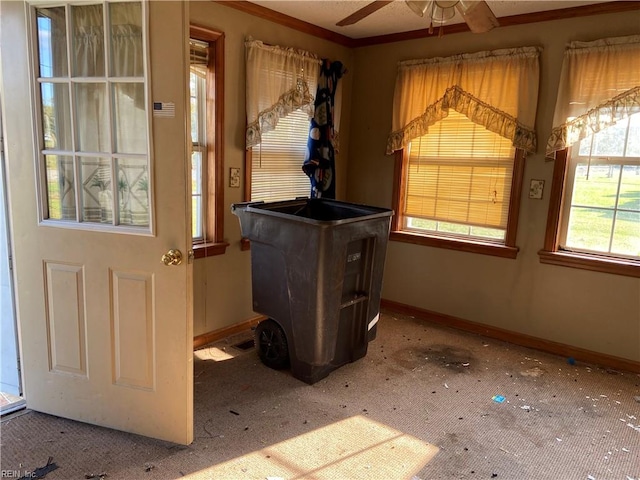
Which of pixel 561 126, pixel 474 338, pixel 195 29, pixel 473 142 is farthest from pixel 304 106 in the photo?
pixel 474 338

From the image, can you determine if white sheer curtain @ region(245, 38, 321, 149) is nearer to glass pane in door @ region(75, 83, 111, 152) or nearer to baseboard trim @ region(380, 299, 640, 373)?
glass pane in door @ region(75, 83, 111, 152)

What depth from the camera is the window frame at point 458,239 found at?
334cm

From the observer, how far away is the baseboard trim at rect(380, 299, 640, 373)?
10.2 feet

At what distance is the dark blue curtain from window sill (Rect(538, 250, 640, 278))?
175cm

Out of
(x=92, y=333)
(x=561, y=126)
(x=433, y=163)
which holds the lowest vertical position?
(x=92, y=333)

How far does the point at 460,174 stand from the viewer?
363 cm

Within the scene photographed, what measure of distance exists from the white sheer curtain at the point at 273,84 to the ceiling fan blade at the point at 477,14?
1.53 metres

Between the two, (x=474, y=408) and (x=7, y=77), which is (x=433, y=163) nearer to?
(x=474, y=408)

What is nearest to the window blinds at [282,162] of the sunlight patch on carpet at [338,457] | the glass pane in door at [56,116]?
the glass pane in door at [56,116]

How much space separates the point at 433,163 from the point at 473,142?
36cm

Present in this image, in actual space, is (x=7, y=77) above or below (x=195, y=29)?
below

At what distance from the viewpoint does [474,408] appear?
2572 millimetres

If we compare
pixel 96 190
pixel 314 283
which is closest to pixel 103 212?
pixel 96 190

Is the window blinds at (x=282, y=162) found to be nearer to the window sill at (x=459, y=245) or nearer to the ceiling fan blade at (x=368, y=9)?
the window sill at (x=459, y=245)
